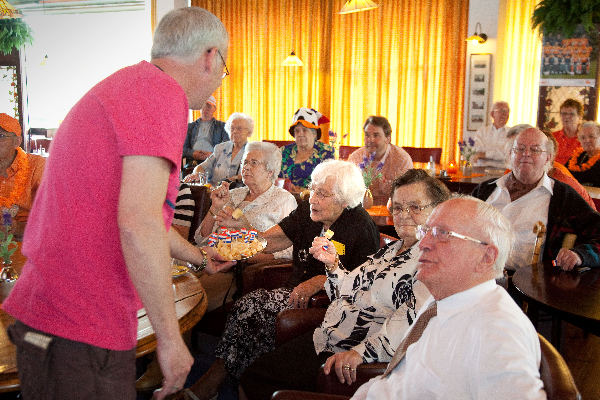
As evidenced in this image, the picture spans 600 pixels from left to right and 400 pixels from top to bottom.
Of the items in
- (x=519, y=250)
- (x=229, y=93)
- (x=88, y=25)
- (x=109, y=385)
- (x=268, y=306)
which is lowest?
(x=268, y=306)

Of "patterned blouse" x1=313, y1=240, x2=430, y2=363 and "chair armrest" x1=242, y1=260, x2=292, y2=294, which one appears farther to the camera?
"chair armrest" x1=242, y1=260, x2=292, y2=294

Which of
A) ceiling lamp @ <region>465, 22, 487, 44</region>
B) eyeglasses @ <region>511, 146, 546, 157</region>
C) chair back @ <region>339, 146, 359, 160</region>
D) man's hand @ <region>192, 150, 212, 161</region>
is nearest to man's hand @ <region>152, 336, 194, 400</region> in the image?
eyeglasses @ <region>511, 146, 546, 157</region>

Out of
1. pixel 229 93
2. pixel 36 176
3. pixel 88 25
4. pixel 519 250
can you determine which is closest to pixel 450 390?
pixel 519 250

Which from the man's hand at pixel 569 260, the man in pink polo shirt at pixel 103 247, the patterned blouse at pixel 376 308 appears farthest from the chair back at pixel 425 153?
the man in pink polo shirt at pixel 103 247

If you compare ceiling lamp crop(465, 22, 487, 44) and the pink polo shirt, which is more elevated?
ceiling lamp crop(465, 22, 487, 44)

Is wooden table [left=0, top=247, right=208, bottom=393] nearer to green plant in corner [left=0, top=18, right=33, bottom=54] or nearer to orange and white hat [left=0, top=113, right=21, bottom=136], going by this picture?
orange and white hat [left=0, top=113, right=21, bottom=136]

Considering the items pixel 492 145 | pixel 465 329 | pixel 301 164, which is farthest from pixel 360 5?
pixel 465 329

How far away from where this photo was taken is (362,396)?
1500 millimetres

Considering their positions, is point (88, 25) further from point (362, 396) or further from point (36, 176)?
point (362, 396)

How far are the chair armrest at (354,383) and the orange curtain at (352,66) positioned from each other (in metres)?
6.44

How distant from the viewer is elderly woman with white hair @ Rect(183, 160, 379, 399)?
243cm

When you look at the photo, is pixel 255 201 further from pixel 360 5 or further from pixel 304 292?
pixel 360 5

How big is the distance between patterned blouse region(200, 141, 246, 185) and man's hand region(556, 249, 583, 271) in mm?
3310

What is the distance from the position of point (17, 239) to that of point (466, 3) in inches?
256
